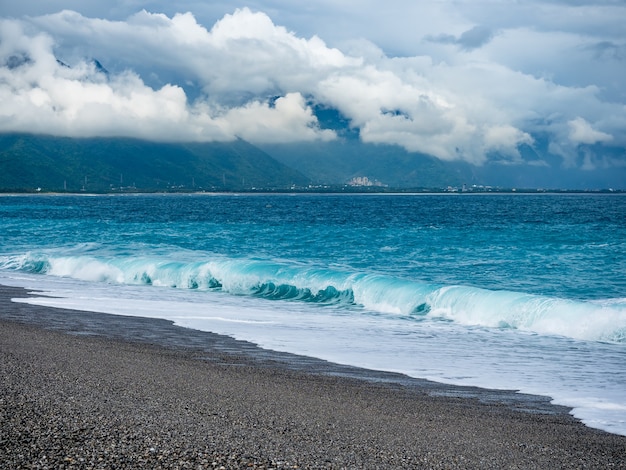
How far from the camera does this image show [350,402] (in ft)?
29.8

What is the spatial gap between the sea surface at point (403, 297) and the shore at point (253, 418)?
1266 mm

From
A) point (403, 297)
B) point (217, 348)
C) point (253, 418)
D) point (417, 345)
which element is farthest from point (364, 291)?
point (253, 418)

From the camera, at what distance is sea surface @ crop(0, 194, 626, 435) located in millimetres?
12867

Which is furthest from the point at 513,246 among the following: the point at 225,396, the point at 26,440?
the point at 26,440

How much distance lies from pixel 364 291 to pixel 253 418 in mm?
17259

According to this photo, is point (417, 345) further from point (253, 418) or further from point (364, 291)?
point (364, 291)

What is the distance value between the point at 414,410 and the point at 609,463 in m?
2.57

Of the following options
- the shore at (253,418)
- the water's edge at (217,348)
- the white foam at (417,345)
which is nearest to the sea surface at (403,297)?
the white foam at (417,345)

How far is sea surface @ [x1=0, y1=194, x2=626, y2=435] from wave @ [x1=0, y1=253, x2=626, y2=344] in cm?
6

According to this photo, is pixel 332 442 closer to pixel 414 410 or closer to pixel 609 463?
pixel 414 410

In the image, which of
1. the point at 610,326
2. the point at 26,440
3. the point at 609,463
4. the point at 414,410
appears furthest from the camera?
the point at 610,326

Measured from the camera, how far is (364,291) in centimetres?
2481

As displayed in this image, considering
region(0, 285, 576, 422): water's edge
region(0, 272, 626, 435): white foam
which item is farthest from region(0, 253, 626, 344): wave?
region(0, 285, 576, 422): water's edge

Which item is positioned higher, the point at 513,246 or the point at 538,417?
the point at 513,246
